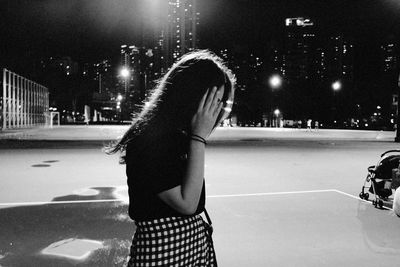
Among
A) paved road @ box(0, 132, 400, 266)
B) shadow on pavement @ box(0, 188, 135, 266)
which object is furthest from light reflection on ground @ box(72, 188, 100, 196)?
shadow on pavement @ box(0, 188, 135, 266)

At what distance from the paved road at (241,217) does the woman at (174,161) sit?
2920mm

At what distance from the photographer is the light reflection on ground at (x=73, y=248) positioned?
509 cm

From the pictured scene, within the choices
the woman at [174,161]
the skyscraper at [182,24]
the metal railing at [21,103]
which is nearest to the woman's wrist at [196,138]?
the woman at [174,161]

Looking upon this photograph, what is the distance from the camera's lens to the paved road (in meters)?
5.20

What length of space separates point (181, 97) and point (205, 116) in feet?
0.53

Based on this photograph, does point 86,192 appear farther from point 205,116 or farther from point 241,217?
point 205,116

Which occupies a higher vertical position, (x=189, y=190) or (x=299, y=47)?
(x=299, y=47)

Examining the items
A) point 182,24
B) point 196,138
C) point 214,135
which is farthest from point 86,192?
point 182,24

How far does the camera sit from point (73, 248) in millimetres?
5363

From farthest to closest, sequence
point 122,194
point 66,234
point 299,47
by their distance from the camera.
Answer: point 299,47, point 122,194, point 66,234

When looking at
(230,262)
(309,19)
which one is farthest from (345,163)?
(309,19)

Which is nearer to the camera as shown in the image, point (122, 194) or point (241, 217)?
point (241, 217)

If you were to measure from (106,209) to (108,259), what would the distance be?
2766 mm

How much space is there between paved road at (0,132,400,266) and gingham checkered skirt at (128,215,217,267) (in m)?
2.86
